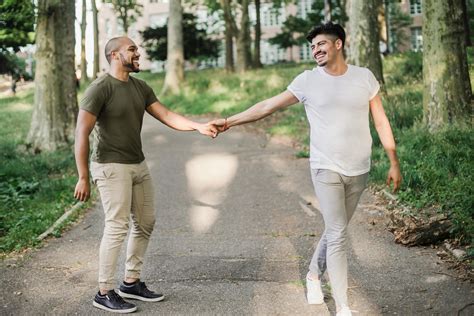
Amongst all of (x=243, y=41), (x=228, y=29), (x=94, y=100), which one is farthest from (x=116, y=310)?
(x=228, y=29)

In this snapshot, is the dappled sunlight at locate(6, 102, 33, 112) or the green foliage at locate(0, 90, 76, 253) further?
the dappled sunlight at locate(6, 102, 33, 112)

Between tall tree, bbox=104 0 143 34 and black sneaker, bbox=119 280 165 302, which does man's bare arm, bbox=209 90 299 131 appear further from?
tall tree, bbox=104 0 143 34

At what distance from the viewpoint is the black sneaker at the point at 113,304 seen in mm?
5680

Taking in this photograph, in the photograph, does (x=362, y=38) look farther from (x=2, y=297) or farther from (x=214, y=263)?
(x=2, y=297)

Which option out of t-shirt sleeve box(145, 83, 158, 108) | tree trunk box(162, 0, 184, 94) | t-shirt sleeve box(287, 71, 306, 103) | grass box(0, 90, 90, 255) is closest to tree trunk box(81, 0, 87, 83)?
tree trunk box(162, 0, 184, 94)

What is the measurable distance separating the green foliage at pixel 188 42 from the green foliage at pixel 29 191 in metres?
26.8

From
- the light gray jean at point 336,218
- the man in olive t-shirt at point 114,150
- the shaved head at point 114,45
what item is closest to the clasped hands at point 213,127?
the man in olive t-shirt at point 114,150

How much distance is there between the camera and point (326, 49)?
5.24 meters

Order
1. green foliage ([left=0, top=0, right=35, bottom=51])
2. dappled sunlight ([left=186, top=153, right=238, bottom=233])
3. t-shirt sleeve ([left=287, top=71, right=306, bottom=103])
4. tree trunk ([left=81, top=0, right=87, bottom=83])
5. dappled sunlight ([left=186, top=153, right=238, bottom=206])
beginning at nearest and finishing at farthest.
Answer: t-shirt sleeve ([left=287, top=71, right=306, bottom=103]), dappled sunlight ([left=186, top=153, right=238, bottom=233]), dappled sunlight ([left=186, top=153, right=238, bottom=206]), green foliage ([left=0, top=0, right=35, bottom=51]), tree trunk ([left=81, top=0, right=87, bottom=83])

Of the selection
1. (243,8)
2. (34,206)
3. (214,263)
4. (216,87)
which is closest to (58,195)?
(34,206)

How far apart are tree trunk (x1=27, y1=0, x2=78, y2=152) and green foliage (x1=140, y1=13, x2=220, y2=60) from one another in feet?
91.8

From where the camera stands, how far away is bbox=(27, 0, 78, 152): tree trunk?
1540cm

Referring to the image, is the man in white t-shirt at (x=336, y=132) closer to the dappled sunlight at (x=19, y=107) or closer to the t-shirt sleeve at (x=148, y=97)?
the t-shirt sleeve at (x=148, y=97)

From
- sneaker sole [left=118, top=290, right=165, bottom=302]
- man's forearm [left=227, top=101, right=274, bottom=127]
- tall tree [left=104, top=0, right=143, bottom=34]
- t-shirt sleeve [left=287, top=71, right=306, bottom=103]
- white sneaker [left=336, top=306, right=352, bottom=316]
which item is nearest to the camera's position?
white sneaker [left=336, top=306, right=352, bottom=316]
